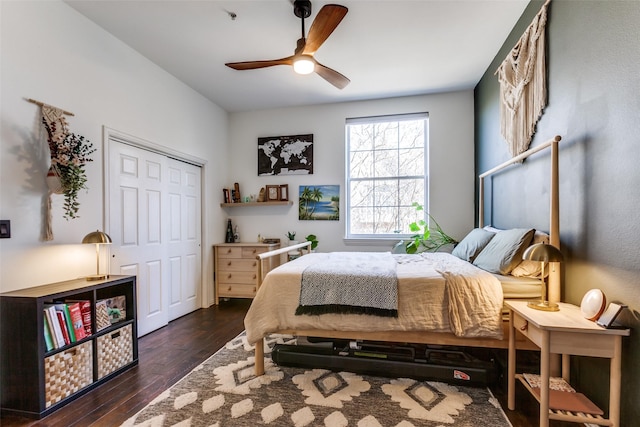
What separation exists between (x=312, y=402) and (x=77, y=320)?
5.14ft

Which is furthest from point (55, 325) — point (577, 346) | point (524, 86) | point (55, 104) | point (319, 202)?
point (524, 86)

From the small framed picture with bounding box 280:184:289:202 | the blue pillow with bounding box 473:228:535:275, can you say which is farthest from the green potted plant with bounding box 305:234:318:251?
the blue pillow with bounding box 473:228:535:275

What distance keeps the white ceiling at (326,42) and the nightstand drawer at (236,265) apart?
2.21 metres

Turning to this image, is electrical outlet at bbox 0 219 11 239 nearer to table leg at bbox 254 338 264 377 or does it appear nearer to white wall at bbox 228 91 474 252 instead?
table leg at bbox 254 338 264 377

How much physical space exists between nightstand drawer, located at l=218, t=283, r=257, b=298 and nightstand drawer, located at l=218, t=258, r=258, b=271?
215mm

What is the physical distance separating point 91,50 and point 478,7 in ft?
10.1

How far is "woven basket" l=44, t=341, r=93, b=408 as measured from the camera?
5.39 feet

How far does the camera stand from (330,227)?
405cm

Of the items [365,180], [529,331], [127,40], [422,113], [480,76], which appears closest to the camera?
[529,331]

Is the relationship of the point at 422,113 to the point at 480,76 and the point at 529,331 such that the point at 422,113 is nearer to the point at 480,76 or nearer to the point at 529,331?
the point at 480,76

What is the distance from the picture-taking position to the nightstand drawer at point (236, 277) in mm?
3832

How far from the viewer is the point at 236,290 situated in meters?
3.86

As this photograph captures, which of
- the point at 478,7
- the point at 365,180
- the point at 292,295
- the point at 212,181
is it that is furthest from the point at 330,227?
the point at 478,7

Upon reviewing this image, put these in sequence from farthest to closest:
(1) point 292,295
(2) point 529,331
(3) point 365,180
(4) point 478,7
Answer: (3) point 365,180 < (4) point 478,7 < (1) point 292,295 < (2) point 529,331
